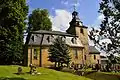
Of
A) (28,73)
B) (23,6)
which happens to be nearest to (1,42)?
(23,6)

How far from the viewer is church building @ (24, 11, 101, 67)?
64938 mm

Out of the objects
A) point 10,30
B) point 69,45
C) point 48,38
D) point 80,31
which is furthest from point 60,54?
point 80,31

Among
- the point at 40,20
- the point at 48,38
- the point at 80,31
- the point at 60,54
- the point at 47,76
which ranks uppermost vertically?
the point at 40,20

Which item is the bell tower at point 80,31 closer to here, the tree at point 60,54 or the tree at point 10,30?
the tree at point 60,54

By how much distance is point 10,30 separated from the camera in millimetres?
49875

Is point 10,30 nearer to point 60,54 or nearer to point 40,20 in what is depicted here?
point 60,54

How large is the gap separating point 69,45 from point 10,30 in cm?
2312

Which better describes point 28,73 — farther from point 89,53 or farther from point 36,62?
point 89,53

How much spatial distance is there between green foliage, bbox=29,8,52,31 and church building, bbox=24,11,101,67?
19.7 feet

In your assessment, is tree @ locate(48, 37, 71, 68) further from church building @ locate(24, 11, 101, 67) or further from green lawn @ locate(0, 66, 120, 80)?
green lawn @ locate(0, 66, 120, 80)

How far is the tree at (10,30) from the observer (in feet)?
162

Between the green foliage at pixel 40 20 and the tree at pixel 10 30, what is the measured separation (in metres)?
24.8

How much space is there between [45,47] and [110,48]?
39371mm

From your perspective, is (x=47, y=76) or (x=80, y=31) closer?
(x=47, y=76)
